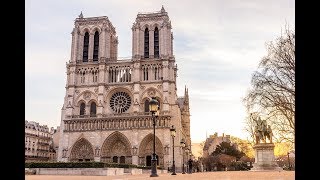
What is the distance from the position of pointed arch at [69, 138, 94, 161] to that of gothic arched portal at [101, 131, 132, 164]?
2.65m

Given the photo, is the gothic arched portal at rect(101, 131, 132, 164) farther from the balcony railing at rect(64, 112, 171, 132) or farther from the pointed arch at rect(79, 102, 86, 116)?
the pointed arch at rect(79, 102, 86, 116)

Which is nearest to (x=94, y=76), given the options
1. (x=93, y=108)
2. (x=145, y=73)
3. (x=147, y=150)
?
(x=93, y=108)

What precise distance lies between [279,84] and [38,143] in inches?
2669

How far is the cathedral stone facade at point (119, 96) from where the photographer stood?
5784 cm

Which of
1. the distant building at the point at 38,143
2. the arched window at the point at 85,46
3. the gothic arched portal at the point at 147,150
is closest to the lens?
the gothic arched portal at the point at 147,150

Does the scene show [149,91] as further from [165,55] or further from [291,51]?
[291,51]

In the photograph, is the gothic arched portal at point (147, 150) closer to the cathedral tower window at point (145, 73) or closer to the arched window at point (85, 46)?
the cathedral tower window at point (145, 73)

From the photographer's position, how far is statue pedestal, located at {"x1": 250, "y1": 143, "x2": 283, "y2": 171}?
32.6 metres

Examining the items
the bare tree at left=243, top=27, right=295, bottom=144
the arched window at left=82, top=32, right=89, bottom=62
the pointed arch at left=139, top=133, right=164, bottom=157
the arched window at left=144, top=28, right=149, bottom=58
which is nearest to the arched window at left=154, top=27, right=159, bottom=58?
the arched window at left=144, top=28, right=149, bottom=58

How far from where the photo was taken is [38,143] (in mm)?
81812

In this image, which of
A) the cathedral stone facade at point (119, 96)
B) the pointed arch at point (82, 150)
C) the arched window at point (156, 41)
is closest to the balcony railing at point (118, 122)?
the cathedral stone facade at point (119, 96)

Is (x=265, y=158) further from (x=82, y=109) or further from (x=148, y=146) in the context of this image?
(x=82, y=109)

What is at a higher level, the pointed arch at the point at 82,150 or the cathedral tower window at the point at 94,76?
the cathedral tower window at the point at 94,76
